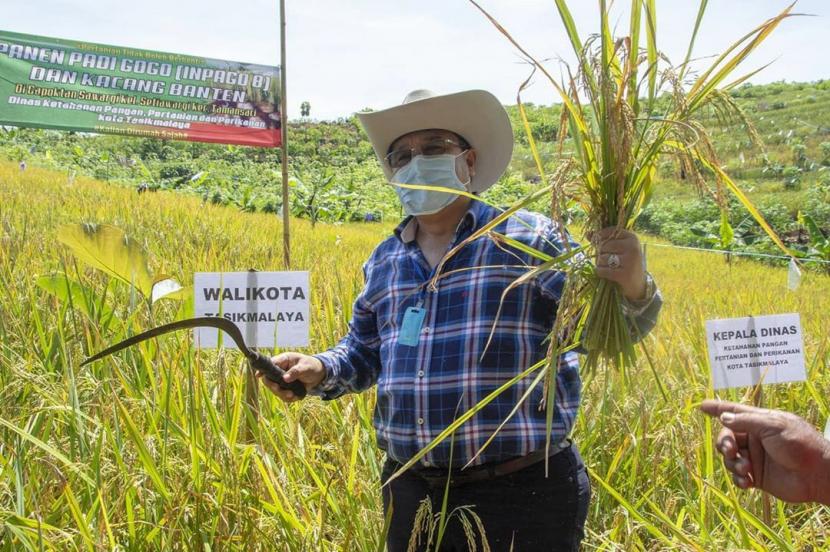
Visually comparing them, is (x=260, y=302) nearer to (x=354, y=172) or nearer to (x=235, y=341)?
(x=235, y=341)

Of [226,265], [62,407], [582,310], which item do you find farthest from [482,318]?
[226,265]

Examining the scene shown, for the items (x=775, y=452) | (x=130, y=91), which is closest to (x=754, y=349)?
(x=775, y=452)

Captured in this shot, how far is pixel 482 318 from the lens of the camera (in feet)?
4.83

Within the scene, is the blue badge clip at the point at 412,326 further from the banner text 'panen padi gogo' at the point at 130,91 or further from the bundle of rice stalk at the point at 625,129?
the banner text 'panen padi gogo' at the point at 130,91

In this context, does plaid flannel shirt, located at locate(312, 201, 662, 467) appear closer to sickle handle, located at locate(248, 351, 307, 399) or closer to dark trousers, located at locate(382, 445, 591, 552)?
dark trousers, located at locate(382, 445, 591, 552)

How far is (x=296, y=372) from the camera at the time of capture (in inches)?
59.9

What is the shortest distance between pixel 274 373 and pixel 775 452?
3.09 feet

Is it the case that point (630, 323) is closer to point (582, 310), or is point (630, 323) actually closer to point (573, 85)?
point (582, 310)

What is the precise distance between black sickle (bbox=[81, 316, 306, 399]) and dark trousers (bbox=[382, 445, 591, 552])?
328 mm

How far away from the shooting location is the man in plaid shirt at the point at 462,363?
4.67ft

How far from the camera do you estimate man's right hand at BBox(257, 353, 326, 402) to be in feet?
4.93

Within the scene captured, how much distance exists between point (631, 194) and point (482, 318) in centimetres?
46

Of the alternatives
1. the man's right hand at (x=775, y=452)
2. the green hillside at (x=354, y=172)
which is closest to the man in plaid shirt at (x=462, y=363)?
the man's right hand at (x=775, y=452)

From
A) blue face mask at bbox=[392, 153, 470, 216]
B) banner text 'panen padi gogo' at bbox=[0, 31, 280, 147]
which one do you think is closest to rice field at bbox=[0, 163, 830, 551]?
blue face mask at bbox=[392, 153, 470, 216]
